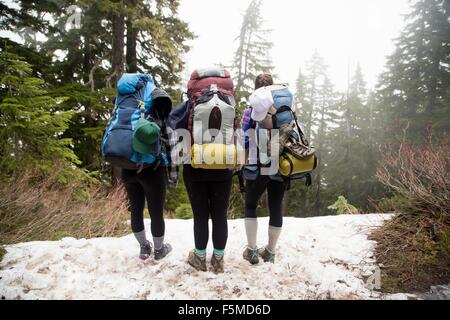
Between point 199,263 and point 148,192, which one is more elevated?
point 148,192

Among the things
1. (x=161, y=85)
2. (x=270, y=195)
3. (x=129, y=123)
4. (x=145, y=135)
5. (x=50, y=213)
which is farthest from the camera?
(x=161, y=85)

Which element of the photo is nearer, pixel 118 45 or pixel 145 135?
pixel 145 135

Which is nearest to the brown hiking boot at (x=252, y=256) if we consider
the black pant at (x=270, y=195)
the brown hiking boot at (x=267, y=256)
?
the brown hiking boot at (x=267, y=256)

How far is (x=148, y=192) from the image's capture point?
2.96 metres

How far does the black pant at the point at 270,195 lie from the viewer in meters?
3.13

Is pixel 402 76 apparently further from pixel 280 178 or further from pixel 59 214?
pixel 59 214

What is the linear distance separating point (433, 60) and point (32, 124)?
77.9ft

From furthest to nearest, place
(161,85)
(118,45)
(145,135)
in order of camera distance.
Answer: (161,85)
(118,45)
(145,135)

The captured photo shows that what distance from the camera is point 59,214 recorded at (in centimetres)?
431

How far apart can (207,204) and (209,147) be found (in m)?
0.70

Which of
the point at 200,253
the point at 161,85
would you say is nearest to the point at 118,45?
the point at 161,85

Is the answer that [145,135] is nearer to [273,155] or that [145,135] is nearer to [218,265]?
[273,155]

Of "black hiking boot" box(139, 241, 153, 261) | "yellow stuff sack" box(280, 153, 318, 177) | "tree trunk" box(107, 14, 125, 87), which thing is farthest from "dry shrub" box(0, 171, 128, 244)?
"tree trunk" box(107, 14, 125, 87)
